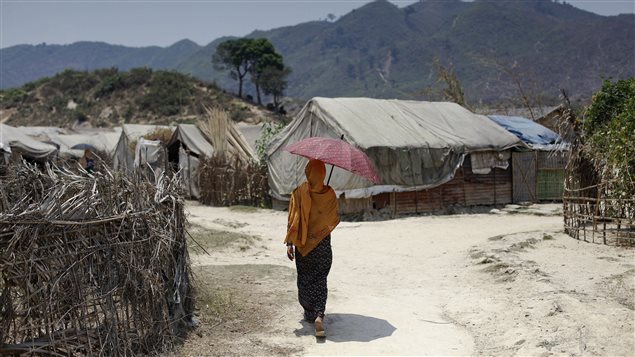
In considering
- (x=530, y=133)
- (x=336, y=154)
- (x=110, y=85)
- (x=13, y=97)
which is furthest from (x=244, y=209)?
(x=13, y=97)

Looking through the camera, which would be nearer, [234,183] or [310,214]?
[310,214]

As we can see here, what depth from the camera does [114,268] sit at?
178 inches

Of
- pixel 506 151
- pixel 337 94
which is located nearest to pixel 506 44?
pixel 337 94

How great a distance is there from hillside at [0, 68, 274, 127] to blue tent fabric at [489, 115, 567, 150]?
29749 millimetres

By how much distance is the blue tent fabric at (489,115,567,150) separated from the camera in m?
17.5

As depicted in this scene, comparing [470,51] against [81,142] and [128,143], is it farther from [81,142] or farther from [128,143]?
[128,143]

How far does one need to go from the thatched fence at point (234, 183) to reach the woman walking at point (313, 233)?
11311 millimetres

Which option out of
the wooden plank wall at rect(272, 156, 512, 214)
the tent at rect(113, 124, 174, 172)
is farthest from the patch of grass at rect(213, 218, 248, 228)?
the tent at rect(113, 124, 174, 172)

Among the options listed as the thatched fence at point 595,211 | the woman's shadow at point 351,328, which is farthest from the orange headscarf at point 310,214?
the thatched fence at point 595,211

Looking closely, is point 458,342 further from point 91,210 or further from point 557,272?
point 91,210

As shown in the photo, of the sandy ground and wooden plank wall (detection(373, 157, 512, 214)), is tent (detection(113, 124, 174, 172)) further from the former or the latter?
the sandy ground

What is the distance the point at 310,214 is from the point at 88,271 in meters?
2.03

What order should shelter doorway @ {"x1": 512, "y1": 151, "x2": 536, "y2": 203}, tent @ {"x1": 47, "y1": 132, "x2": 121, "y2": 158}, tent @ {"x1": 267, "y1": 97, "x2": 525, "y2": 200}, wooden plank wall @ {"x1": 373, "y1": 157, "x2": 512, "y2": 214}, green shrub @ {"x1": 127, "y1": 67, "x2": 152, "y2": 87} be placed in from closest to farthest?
tent @ {"x1": 267, "y1": 97, "x2": 525, "y2": 200}, wooden plank wall @ {"x1": 373, "y1": 157, "x2": 512, "y2": 214}, shelter doorway @ {"x1": 512, "y1": 151, "x2": 536, "y2": 203}, tent @ {"x1": 47, "y1": 132, "x2": 121, "y2": 158}, green shrub @ {"x1": 127, "y1": 67, "x2": 152, "y2": 87}

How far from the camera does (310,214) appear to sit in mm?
5609
